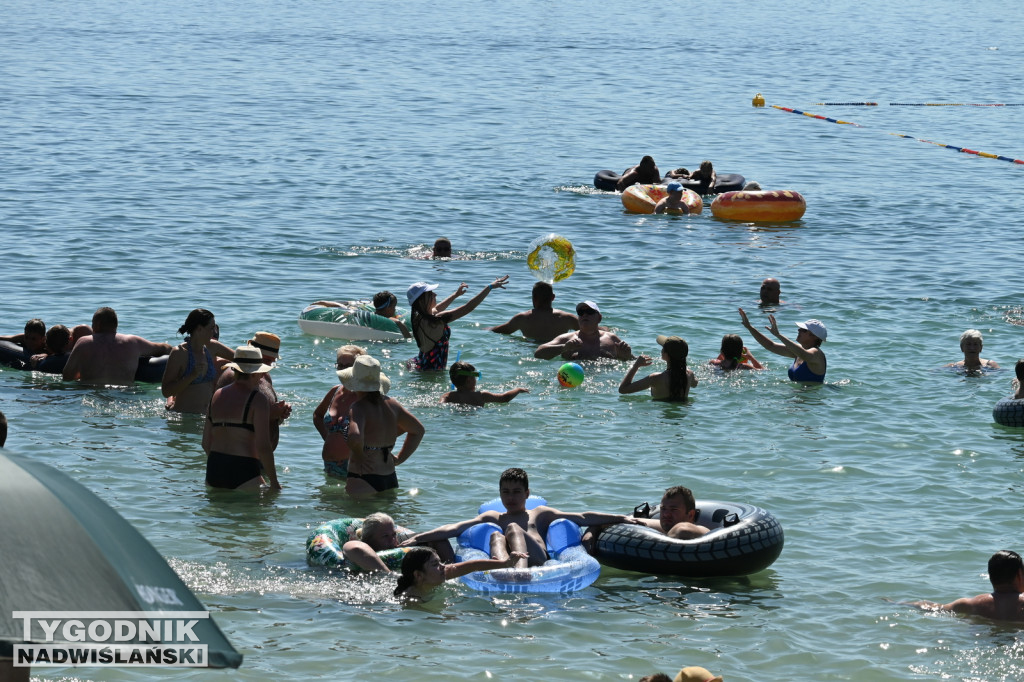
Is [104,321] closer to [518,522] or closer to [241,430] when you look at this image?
[241,430]

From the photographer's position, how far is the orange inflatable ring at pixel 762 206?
2609cm

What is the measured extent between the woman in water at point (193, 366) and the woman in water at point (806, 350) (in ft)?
19.1

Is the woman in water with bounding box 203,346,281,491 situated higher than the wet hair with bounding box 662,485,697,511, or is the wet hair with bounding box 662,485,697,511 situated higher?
the woman in water with bounding box 203,346,281,491

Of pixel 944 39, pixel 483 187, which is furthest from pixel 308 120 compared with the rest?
pixel 944 39

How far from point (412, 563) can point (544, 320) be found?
7907 mm

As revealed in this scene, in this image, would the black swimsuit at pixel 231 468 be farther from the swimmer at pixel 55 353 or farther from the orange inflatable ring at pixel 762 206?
the orange inflatable ring at pixel 762 206

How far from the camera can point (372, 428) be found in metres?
11.0

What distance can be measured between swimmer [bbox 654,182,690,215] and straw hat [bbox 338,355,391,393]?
55.2 feet

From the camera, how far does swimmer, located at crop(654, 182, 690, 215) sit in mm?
27000

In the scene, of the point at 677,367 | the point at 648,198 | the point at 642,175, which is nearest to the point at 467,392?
the point at 677,367

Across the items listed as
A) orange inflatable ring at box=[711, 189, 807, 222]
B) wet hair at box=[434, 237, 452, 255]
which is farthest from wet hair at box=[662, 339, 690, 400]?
orange inflatable ring at box=[711, 189, 807, 222]

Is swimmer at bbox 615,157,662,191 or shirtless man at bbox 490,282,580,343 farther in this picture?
swimmer at bbox 615,157,662,191

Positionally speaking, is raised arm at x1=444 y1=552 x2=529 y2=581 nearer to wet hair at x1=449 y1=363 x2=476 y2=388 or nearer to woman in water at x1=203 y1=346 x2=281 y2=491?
woman in water at x1=203 y1=346 x2=281 y2=491

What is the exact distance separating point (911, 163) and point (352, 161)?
14253mm
